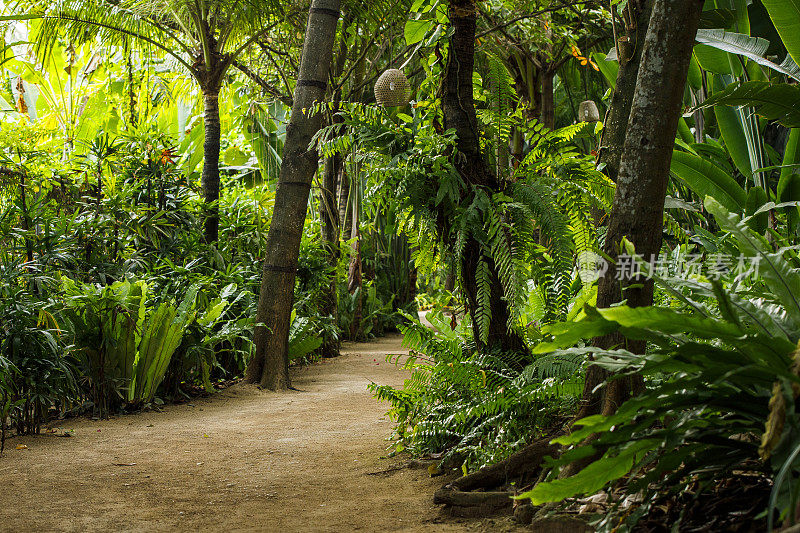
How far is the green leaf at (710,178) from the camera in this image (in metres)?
4.62

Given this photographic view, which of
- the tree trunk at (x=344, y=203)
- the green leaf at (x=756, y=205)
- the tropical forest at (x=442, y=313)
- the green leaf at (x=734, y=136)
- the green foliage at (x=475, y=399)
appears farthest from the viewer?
the tree trunk at (x=344, y=203)

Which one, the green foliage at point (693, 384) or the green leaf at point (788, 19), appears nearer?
the green foliage at point (693, 384)

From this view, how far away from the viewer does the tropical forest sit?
1.82m

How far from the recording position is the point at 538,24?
8.18 meters

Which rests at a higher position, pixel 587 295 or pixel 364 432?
pixel 587 295

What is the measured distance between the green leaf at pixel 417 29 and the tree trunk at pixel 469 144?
270 mm

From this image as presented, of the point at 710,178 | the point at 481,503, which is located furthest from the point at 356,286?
the point at 481,503

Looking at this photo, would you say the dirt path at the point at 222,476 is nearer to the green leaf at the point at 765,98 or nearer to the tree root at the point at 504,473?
the tree root at the point at 504,473

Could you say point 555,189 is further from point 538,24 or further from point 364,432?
point 538,24

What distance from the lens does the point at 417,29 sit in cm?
371

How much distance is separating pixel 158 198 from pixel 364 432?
12.7ft

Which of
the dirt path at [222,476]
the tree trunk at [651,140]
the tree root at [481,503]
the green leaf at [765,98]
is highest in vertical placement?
the green leaf at [765,98]

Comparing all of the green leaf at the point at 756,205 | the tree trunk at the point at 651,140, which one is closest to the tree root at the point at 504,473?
the tree trunk at the point at 651,140

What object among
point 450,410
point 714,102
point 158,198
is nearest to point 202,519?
point 450,410
